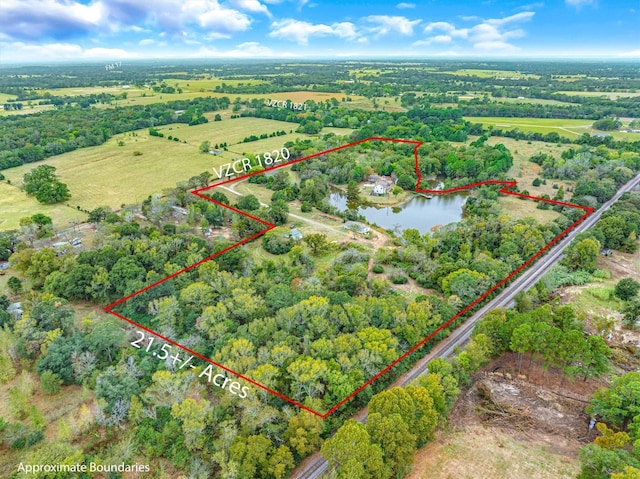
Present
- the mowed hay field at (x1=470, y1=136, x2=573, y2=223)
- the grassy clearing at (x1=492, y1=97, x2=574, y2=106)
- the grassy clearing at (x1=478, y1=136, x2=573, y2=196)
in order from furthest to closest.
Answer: the grassy clearing at (x1=492, y1=97, x2=574, y2=106)
the grassy clearing at (x1=478, y1=136, x2=573, y2=196)
the mowed hay field at (x1=470, y1=136, x2=573, y2=223)

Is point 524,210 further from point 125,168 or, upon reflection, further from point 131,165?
point 131,165

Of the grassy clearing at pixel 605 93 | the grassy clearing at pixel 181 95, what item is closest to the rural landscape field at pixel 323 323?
the grassy clearing at pixel 181 95

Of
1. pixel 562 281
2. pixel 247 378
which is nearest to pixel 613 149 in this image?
pixel 562 281

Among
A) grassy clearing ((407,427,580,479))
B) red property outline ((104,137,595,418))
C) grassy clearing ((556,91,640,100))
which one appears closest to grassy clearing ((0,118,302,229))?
red property outline ((104,137,595,418))

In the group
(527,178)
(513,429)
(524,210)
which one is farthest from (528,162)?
(513,429)

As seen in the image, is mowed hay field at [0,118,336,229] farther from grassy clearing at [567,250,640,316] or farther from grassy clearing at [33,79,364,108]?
grassy clearing at [567,250,640,316]

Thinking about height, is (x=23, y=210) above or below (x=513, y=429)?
above
